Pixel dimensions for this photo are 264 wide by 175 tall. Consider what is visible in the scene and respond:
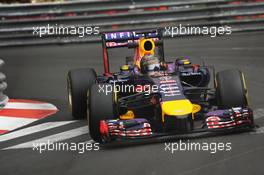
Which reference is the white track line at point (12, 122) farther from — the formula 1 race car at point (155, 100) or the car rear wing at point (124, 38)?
the car rear wing at point (124, 38)

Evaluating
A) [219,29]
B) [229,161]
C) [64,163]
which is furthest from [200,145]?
[219,29]

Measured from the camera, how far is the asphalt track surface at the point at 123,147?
742 cm

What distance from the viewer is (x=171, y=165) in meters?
7.42

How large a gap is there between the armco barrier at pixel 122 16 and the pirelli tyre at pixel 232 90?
9624mm

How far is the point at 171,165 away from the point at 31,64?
9843 millimetres

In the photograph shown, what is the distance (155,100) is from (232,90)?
0.97m

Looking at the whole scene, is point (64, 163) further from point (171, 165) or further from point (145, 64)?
point (145, 64)

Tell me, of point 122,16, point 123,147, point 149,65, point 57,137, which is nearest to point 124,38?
point 149,65

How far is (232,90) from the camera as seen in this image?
913 cm

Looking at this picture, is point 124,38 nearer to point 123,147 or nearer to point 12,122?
point 12,122

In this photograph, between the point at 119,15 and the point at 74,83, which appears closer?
the point at 74,83

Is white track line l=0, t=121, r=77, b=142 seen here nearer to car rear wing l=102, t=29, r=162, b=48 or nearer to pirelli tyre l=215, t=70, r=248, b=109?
car rear wing l=102, t=29, r=162, b=48

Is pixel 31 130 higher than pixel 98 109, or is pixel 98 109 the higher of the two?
pixel 98 109

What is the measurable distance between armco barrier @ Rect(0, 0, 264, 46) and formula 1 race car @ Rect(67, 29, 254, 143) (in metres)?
8.36
